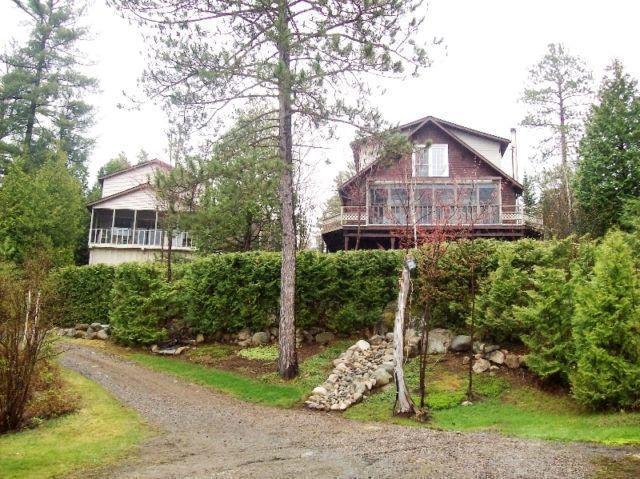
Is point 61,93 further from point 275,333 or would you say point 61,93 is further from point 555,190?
point 555,190

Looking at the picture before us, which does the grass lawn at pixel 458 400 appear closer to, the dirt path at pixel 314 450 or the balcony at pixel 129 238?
the dirt path at pixel 314 450

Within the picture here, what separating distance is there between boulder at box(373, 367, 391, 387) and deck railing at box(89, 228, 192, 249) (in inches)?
852

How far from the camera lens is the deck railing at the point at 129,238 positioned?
99.2 ft

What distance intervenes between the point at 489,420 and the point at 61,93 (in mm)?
31147

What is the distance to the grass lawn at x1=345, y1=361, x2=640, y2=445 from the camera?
7.18 m

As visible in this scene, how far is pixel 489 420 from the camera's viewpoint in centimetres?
852

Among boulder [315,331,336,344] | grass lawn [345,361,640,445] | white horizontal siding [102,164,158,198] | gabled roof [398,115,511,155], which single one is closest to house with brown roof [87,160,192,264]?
white horizontal siding [102,164,158,198]

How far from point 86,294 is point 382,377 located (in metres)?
14.9

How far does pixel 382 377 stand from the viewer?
10.7 metres

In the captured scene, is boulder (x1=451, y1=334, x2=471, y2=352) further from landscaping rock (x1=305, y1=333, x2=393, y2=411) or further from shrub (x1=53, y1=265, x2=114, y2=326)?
shrub (x1=53, y1=265, x2=114, y2=326)

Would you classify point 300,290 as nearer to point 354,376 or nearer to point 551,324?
point 354,376

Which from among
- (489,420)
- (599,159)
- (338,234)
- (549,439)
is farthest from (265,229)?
(549,439)

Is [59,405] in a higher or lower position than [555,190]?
lower

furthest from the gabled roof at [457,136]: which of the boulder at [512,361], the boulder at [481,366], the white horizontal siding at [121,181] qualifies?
the boulder at [512,361]
